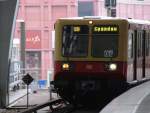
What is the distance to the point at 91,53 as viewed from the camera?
1873 cm

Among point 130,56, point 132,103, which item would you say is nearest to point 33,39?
point 130,56

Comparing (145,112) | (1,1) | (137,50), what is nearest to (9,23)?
(1,1)

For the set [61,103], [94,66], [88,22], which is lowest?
[61,103]

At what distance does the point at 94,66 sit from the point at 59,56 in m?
1.06

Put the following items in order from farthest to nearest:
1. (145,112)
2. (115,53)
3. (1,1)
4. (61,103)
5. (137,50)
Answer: (1,1)
(61,103)
(137,50)
(115,53)
(145,112)

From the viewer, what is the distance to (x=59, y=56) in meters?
18.8

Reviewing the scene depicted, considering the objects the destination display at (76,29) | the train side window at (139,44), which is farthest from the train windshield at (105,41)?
the train side window at (139,44)

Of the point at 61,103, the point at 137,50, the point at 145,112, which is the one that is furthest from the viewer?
the point at 61,103

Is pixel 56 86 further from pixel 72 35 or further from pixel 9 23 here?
pixel 9 23

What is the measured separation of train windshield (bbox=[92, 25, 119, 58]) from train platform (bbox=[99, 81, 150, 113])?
1651 mm

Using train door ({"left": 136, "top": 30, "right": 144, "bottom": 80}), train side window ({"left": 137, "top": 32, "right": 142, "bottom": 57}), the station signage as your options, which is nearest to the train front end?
train door ({"left": 136, "top": 30, "right": 144, "bottom": 80})

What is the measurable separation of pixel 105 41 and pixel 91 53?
0.54 meters

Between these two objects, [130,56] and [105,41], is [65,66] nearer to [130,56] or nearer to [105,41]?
[105,41]

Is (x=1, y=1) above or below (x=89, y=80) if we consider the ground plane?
above
